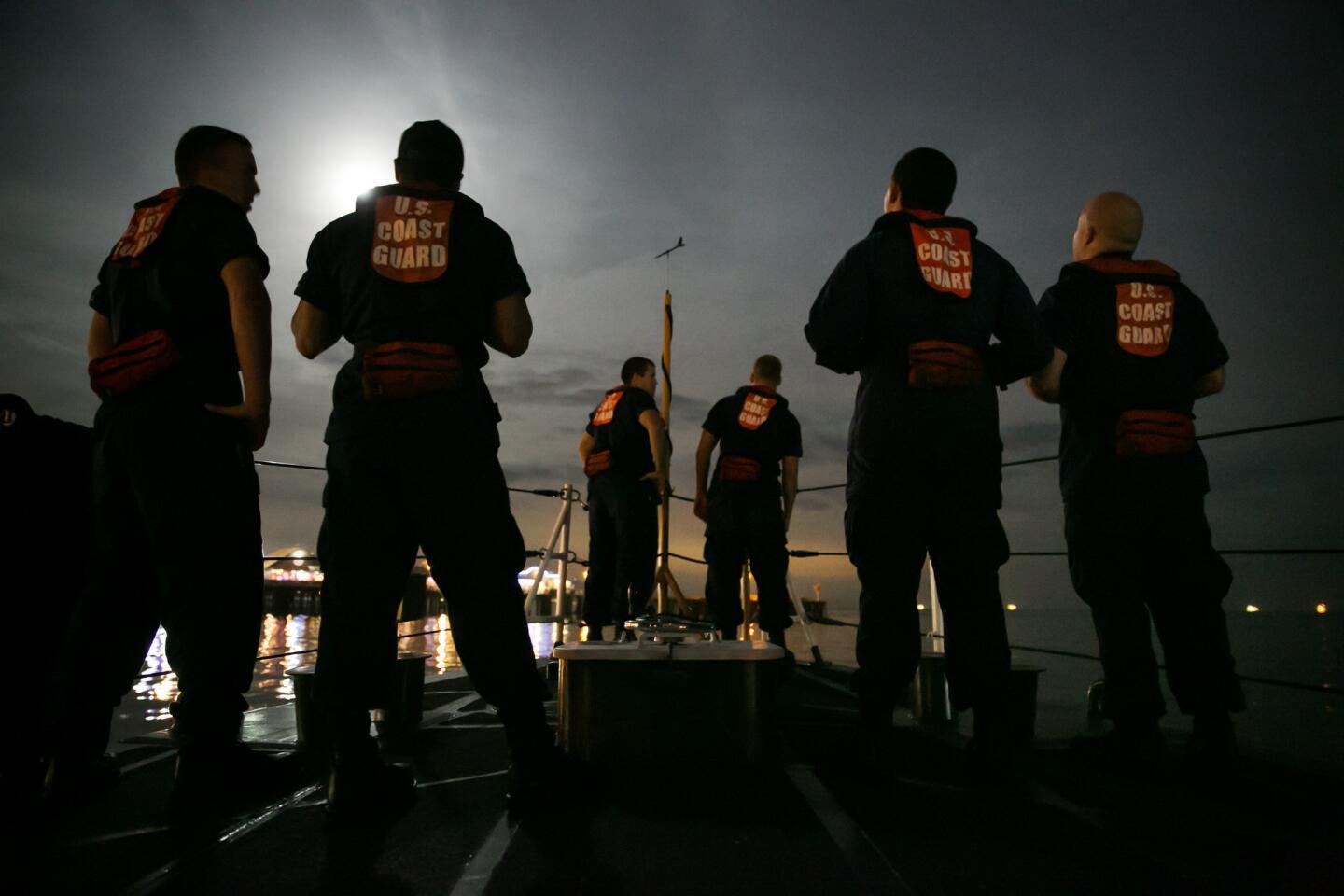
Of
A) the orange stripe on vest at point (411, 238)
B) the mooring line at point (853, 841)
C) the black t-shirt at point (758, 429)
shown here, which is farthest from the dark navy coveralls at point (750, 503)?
the orange stripe on vest at point (411, 238)

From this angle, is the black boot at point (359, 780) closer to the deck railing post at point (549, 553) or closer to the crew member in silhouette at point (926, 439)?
the crew member in silhouette at point (926, 439)

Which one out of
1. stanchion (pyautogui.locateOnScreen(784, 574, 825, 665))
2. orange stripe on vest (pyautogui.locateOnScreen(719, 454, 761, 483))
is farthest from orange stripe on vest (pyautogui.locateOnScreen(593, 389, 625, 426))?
stanchion (pyautogui.locateOnScreen(784, 574, 825, 665))

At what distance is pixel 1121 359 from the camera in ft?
6.80

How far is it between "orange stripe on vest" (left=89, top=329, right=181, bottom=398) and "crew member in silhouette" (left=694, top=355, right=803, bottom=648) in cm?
264

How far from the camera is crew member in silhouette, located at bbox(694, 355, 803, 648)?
380cm

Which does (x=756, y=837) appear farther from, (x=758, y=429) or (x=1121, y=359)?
(x=758, y=429)

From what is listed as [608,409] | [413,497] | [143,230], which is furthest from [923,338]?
[608,409]

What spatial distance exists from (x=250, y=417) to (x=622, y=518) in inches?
93.5

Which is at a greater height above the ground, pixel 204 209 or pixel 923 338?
pixel 204 209

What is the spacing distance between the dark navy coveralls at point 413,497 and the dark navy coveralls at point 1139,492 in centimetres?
158

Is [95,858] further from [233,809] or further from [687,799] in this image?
[687,799]

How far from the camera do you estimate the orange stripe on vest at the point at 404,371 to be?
1.51 m

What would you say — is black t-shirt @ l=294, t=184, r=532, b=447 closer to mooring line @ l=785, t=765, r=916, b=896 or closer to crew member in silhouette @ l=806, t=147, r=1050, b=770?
crew member in silhouette @ l=806, t=147, r=1050, b=770

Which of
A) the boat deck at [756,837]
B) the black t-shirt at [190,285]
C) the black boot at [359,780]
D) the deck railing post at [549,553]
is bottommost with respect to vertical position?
the boat deck at [756,837]
